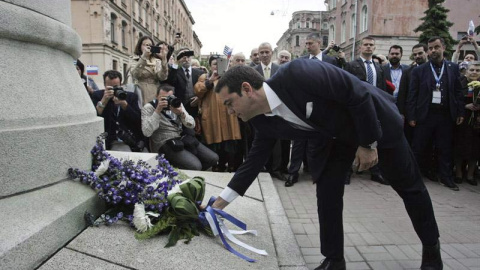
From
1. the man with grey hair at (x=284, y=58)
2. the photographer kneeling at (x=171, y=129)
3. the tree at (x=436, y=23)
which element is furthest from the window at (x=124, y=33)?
the photographer kneeling at (x=171, y=129)

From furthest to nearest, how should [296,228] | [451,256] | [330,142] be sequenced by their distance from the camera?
[296,228], [451,256], [330,142]

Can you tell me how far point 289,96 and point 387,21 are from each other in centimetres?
2808

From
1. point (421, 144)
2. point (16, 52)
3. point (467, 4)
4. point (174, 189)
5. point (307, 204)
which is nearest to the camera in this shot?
point (16, 52)

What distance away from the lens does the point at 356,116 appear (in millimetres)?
2014

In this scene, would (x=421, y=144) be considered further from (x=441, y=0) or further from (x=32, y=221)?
(x=441, y=0)

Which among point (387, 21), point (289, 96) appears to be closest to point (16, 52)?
point (289, 96)

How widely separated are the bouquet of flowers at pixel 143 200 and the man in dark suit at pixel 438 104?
4.21 m

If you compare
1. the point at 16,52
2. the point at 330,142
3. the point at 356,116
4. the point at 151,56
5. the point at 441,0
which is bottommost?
the point at 330,142

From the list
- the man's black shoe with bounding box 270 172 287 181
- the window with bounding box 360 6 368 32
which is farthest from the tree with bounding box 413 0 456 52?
the man's black shoe with bounding box 270 172 287 181

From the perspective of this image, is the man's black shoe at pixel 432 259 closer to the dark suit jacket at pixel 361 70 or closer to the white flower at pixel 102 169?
the white flower at pixel 102 169

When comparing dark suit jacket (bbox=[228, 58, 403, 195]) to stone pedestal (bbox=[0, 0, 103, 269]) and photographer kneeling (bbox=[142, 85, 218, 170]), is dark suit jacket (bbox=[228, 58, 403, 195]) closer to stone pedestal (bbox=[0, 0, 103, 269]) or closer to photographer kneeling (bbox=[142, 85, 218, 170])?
stone pedestal (bbox=[0, 0, 103, 269])

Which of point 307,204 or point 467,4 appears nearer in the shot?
point 307,204

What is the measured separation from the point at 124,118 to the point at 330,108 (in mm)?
3230

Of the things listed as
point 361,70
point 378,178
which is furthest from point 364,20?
point 378,178
